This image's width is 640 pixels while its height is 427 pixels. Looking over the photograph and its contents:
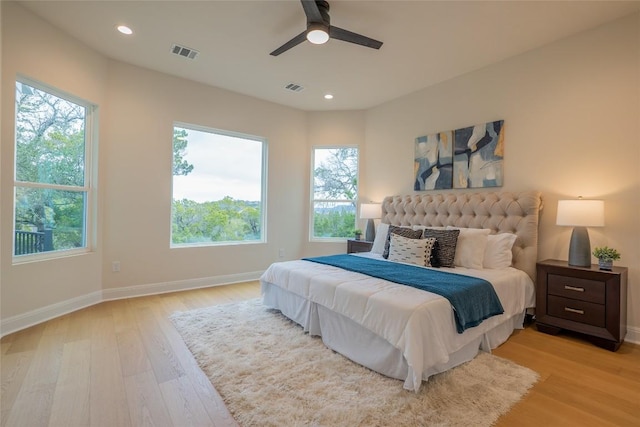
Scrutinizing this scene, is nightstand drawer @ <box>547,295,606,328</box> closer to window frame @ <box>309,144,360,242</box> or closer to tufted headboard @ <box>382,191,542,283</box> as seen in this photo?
tufted headboard @ <box>382,191,542,283</box>

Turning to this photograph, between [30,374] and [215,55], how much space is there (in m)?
3.33

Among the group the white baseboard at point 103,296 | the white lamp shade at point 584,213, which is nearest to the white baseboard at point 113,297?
the white baseboard at point 103,296

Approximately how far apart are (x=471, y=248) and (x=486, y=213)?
62 centimetres

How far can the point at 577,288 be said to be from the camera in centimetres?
266

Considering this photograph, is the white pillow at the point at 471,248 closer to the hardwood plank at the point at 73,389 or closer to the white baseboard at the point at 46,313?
the hardwood plank at the point at 73,389

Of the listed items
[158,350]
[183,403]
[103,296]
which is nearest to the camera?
[183,403]

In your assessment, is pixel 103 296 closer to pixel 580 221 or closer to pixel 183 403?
pixel 183 403

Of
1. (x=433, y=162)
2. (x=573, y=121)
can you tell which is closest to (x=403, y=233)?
(x=433, y=162)

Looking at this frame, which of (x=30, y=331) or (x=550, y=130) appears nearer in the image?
(x=30, y=331)

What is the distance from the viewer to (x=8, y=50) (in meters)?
2.63

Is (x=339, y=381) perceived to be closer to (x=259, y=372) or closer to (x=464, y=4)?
(x=259, y=372)

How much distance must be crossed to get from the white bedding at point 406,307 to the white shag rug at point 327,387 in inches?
5.5

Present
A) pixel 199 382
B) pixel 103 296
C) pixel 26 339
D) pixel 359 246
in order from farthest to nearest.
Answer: pixel 359 246, pixel 103 296, pixel 26 339, pixel 199 382

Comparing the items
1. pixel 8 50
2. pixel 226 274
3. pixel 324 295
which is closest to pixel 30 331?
pixel 226 274
